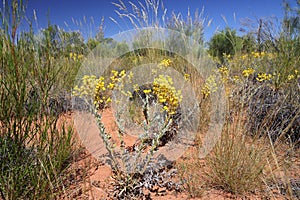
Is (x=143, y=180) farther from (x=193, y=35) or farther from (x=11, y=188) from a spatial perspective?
(x=193, y=35)

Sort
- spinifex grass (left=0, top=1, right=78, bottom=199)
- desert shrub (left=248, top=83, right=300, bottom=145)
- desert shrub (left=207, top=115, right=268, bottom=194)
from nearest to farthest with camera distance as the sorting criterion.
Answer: spinifex grass (left=0, top=1, right=78, bottom=199) < desert shrub (left=207, top=115, right=268, bottom=194) < desert shrub (left=248, top=83, right=300, bottom=145)

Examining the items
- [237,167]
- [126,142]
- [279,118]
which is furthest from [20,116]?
[279,118]

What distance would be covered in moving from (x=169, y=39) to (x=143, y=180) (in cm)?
291

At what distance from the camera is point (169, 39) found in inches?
153

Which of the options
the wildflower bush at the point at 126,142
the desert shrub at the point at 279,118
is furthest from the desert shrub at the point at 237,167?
the desert shrub at the point at 279,118

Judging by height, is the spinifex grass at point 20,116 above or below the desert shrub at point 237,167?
above

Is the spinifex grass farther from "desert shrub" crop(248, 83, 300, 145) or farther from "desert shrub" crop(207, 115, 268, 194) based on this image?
"desert shrub" crop(248, 83, 300, 145)

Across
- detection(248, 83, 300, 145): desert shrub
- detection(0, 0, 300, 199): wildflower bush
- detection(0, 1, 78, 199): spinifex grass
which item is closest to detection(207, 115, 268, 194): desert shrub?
detection(0, 0, 300, 199): wildflower bush

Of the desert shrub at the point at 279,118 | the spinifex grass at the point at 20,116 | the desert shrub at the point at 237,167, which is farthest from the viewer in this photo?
the desert shrub at the point at 279,118

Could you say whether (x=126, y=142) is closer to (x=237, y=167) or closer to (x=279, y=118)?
(x=237, y=167)

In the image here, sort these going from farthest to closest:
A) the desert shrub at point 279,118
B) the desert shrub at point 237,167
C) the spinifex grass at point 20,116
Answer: the desert shrub at point 279,118
the desert shrub at point 237,167
the spinifex grass at point 20,116

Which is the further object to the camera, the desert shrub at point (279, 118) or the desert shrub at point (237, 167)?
the desert shrub at point (279, 118)

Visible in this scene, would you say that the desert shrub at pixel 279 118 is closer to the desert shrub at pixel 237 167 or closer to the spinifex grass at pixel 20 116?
the desert shrub at pixel 237 167

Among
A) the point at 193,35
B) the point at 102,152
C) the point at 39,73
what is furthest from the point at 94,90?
the point at 193,35
